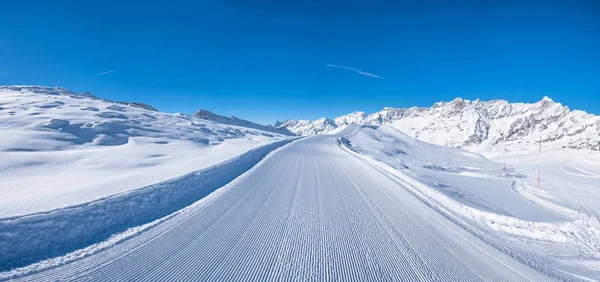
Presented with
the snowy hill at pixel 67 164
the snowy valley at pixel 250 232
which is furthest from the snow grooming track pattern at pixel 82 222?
the snowy hill at pixel 67 164

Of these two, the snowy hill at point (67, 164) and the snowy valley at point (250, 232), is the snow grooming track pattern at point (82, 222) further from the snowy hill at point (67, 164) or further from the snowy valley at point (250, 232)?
the snowy hill at point (67, 164)

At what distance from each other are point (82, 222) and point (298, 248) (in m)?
3.47

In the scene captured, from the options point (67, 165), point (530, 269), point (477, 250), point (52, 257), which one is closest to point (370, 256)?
point (477, 250)

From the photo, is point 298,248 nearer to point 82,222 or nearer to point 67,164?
point 82,222

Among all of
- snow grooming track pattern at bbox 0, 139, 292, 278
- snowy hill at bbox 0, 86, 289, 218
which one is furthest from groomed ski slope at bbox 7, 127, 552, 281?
snowy hill at bbox 0, 86, 289, 218

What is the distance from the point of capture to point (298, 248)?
12.4 feet

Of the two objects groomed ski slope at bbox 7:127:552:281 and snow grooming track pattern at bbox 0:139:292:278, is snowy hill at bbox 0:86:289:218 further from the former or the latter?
groomed ski slope at bbox 7:127:552:281

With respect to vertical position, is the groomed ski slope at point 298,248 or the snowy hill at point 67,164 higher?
the snowy hill at point 67,164

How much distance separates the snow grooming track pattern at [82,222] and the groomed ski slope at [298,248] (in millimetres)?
475

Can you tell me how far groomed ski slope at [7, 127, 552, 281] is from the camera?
307 cm

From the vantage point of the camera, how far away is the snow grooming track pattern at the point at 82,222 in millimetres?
3166

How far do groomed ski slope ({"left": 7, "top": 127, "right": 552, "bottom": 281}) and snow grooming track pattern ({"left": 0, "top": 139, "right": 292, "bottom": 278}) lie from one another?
0.48m

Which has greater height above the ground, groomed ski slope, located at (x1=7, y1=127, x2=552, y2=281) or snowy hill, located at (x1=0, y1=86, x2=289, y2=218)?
snowy hill, located at (x1=0, y1=86, x2=289, y2=218)

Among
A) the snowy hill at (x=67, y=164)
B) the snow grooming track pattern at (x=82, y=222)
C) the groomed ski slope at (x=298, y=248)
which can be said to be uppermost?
the snowy hill at (x=67, y=164)
